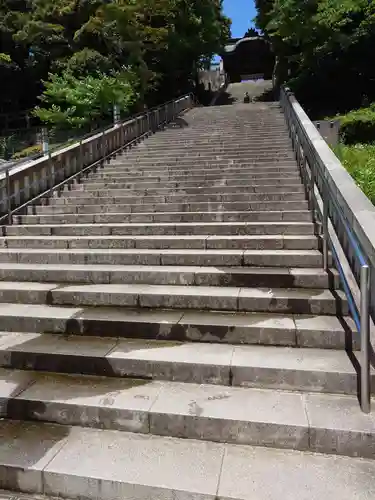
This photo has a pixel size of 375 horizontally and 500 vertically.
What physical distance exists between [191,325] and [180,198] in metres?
3.45

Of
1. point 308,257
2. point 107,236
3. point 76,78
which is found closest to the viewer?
point 308,257

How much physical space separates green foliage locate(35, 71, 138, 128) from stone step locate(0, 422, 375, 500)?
542 inches

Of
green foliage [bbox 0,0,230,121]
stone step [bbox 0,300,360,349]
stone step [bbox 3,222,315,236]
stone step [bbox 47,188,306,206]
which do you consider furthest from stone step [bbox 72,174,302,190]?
green foliage [bbox 0,0,230,121]

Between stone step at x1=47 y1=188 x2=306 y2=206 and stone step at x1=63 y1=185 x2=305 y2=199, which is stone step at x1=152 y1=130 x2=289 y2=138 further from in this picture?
stone step at x1=47 y1=188 x2=306 y2=206

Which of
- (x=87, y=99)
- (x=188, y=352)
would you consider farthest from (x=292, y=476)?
(x=87, y=99)

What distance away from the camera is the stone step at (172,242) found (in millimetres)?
4754

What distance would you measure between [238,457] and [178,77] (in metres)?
24.2

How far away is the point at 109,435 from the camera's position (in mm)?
2748

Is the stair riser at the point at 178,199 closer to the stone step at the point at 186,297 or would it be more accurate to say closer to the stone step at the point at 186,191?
the stone step at the point at 186,191

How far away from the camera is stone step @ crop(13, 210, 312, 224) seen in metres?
5.57

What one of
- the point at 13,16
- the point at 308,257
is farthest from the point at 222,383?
the point at 13,16

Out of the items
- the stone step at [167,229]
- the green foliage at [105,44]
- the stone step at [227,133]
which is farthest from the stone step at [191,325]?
the green foliage at [105,44]

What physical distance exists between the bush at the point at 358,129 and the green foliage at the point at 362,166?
307 centimetres

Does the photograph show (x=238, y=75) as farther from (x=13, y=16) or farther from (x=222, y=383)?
(x=222, y=383)
